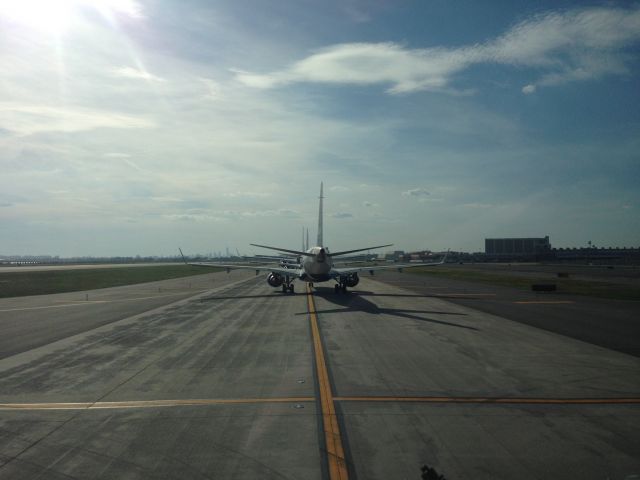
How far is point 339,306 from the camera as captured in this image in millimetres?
33688

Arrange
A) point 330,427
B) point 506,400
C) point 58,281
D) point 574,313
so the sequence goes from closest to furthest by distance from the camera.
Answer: point 330,427 < point 506,400 < point 574,313 < point 58,281

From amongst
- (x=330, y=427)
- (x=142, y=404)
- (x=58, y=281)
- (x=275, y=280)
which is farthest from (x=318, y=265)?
(x=58, y=281)

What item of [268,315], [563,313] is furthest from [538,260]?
[268,315]

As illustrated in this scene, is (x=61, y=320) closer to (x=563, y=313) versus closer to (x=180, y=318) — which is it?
(x=180, y=318)

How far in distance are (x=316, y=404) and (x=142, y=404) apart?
15.2 ft

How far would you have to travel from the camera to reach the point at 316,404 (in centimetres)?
1152

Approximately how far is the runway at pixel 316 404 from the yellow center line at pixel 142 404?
74mm

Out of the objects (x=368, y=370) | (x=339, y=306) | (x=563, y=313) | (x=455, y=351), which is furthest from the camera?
(x=339, y=306)

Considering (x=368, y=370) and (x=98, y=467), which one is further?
(x=368, y=370)

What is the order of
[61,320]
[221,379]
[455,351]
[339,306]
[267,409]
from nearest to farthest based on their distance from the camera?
1. [267,409]
2. [221,379]
3. [455,351]
4. [61,320]
5. [339,306]

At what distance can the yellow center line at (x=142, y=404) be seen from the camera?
11.6 meters

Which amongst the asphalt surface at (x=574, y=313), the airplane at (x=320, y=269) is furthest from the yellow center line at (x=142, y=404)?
the airplane at (x=320, y=269)

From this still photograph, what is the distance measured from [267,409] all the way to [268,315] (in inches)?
707

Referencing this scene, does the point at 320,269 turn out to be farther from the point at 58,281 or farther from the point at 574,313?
the point at 58,281
